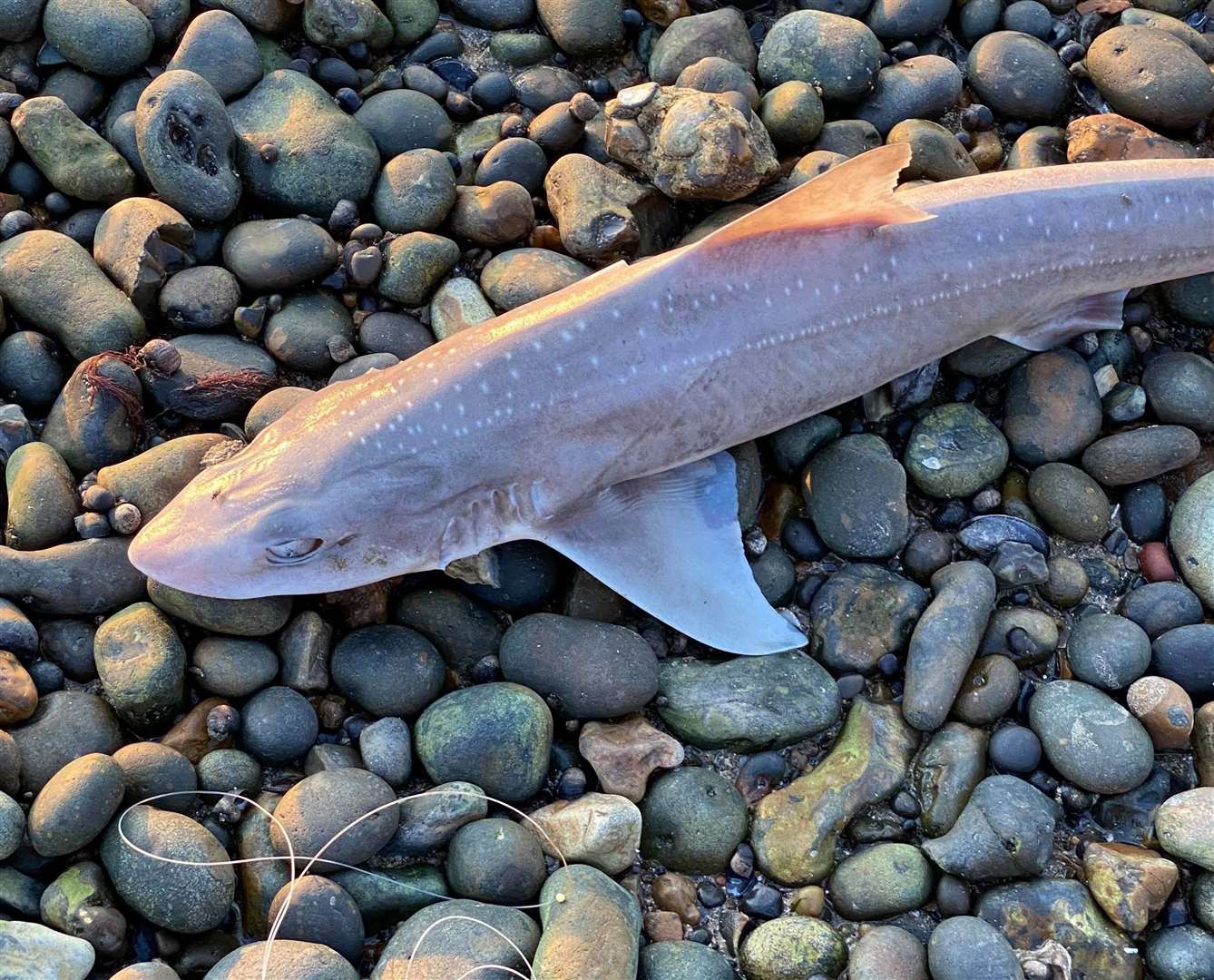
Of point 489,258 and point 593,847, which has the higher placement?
point 489,258

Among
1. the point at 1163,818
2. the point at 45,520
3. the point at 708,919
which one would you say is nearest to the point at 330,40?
the point at 45,520

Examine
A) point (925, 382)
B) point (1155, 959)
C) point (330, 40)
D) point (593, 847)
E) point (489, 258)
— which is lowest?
point (1155, 959)

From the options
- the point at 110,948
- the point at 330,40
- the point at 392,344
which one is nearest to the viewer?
the point at 110,948

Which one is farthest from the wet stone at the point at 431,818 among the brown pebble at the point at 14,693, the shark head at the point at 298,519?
the brown pebble at the point at 14,693

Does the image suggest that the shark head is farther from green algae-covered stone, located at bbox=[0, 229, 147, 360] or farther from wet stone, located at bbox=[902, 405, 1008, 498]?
wet stone, located at bbox=[902, 405, 1008, 498]

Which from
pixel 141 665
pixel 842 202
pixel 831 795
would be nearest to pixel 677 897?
pixel 831 795

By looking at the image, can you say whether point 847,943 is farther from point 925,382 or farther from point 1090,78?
point 1090,78

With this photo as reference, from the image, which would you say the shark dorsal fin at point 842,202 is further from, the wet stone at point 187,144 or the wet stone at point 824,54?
the wet stone at point 187,144

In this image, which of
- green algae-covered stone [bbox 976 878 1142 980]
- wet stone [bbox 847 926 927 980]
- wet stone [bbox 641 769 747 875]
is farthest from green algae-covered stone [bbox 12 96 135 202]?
green algae-covered stone [bbox 976 878 1142 980]
